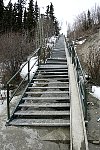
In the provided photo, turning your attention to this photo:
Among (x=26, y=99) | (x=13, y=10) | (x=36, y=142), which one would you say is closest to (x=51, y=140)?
(x=36, y=142)

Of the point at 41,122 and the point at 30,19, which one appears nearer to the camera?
the point at 41,122

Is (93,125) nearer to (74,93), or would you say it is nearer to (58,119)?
(58,119)

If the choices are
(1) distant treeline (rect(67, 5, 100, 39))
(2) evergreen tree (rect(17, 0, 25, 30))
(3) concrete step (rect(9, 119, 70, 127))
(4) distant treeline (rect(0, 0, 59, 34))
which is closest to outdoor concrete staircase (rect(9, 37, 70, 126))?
(3) concrete step (rect(9, 119, 70, 127))

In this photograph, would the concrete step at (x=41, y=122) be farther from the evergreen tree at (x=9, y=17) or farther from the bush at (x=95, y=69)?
the evergreen tree at (x=9, y=17)

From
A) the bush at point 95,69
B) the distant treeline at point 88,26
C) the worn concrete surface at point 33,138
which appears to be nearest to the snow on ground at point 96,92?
the bush at point 95,69

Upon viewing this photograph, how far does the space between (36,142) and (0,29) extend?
3592 cm

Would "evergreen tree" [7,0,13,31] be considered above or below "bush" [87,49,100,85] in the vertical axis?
above

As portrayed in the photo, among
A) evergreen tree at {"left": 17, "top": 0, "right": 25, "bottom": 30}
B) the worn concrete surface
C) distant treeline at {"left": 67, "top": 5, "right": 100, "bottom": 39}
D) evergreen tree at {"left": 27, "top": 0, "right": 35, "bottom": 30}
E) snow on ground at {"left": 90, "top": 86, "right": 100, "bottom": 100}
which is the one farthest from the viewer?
evergreen tree at {"left": 27, "top": 0, "right": 35, "bottom": 30}

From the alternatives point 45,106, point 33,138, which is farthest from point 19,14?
point 33,138

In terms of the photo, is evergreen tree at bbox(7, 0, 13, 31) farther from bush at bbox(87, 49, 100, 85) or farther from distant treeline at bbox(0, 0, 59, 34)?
bush at bbox(87, 49, 100, 85)

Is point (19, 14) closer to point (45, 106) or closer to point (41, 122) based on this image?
point (45, 106)

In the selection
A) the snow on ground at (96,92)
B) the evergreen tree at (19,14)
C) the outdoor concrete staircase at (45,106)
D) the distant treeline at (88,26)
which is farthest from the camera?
the evergreen tree at (19,14)

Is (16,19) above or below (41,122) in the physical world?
above

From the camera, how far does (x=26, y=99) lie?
7.73 meters
